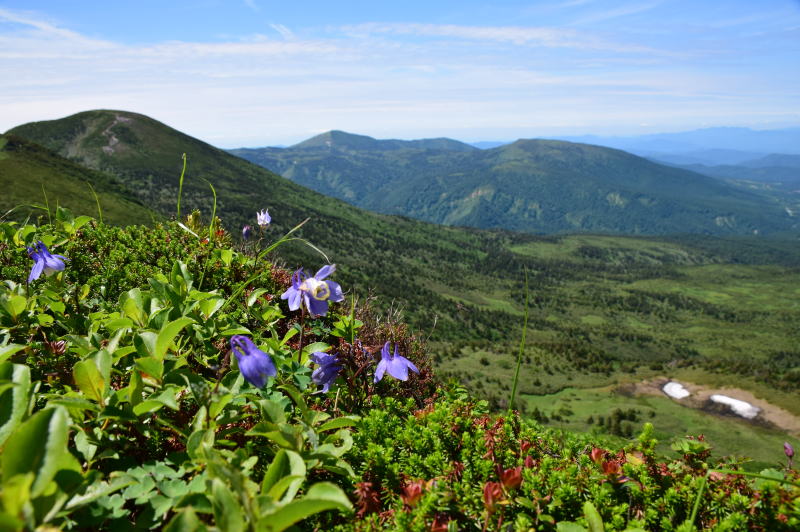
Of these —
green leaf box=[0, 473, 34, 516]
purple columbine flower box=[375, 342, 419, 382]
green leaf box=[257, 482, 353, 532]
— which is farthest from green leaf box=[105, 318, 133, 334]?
green leaf box=[257, 482, 353, 532]

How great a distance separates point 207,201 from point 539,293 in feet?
371

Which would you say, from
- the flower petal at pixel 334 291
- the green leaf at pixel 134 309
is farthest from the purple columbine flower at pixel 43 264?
the flower petal at pixel 334 291

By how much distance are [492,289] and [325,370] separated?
15346 cm

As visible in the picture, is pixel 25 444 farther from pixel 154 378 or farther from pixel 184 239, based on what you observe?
pixel 184 239

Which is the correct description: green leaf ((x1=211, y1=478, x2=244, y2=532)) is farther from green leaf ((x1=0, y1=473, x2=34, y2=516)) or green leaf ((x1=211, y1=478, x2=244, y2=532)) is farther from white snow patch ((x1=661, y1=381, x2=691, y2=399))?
white snow patch ((x1=661, y1=381, x2=691, y2=399))

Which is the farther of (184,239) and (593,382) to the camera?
(593,382)

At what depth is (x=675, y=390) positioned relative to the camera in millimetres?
65938

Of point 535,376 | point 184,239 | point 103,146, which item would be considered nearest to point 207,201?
point 103,146

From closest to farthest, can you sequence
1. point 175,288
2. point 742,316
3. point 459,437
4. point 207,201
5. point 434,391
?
point 459,437 < point 175,288 < point 434,391 < point 207,201 < point 742,316

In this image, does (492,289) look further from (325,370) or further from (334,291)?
(325,370)

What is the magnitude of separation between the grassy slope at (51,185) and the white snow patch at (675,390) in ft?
249

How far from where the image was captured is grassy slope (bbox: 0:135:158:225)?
198 feet

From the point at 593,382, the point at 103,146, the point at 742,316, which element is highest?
the point at 103,146

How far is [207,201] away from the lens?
12312cm
